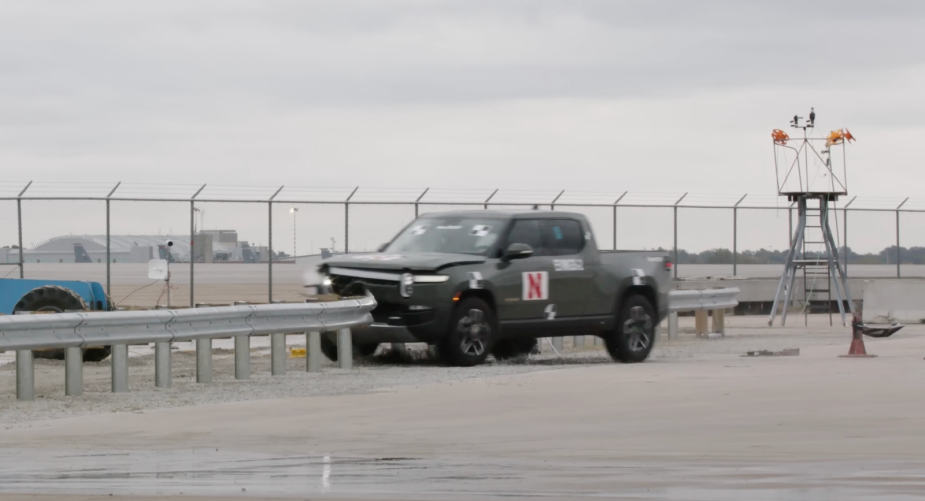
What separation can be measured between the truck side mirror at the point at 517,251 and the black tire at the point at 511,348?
235 centimetres

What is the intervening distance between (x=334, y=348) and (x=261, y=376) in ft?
5.96

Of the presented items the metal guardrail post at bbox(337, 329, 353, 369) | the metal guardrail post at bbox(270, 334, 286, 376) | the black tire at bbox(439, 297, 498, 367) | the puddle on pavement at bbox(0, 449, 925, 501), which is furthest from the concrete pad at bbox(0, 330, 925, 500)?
the metal guardrail post at bbox(337, 329, 353, 369)

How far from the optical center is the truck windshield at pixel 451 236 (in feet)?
52.9

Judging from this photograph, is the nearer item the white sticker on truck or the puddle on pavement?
the puddle on pavement

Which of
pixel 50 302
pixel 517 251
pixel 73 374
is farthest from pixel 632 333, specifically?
pixel 73 374

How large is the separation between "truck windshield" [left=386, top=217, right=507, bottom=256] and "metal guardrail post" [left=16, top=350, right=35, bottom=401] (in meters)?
5.55

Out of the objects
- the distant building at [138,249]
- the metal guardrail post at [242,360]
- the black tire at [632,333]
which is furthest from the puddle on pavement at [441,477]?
the distant building at [138,249]

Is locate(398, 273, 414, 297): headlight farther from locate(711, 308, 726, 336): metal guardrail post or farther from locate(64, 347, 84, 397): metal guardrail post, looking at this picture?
locate(711, 308, 726, 336): metal guardrail post

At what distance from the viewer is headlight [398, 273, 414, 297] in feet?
49.9

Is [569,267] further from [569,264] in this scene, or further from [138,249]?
[138,249]

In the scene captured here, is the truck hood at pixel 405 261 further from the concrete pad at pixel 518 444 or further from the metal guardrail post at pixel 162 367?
the metal guardrail post at pixel 162 367

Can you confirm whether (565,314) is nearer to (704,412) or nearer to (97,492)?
(704,412)

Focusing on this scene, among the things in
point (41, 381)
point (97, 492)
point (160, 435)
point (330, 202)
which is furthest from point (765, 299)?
point (97, 492)

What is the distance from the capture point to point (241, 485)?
7.10 m
